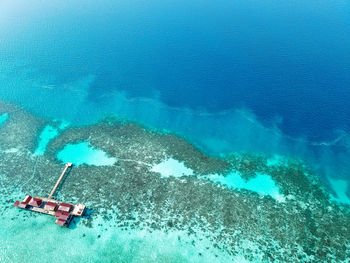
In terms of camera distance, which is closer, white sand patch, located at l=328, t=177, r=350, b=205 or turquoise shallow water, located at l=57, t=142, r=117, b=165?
white sand patch, located at l=328, t=177, r=350, b=205

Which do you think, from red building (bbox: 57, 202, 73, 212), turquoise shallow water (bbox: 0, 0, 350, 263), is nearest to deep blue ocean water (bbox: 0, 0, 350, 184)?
turquoise shallow water (bbox: 0, 0, 350, 263)

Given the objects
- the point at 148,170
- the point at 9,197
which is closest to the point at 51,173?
the point at 9,197

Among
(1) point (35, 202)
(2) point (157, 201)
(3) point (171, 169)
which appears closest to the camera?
(1) point (35, 202)

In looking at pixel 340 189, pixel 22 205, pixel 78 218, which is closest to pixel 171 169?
pixel 78 218

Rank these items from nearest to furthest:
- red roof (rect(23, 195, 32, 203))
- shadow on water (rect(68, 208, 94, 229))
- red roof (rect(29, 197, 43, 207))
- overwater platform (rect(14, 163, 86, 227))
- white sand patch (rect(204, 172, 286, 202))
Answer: overwater platform (rect(14, 163, 86, 227)) → shadow on water (rect(68, 208, 94, 229)) → red roof (rect(29, 197, 43, 207)) → red roof (rect(23, 195, 32, 203)) → white sand patch (rect(204, 172, 286, 202))

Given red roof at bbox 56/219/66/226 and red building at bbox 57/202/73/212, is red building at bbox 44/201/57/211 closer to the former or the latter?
red building at bbox 57/202/73/212

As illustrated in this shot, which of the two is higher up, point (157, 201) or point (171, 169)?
point (171, 169)

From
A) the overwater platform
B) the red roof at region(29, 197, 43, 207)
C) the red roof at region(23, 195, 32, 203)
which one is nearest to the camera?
the overwater platform

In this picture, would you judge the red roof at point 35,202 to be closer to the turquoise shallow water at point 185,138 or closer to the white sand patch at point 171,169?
the turquoise shallow water at point 185,138

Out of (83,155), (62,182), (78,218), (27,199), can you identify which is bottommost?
(78,218)

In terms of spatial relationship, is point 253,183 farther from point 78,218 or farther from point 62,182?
point 62,182
